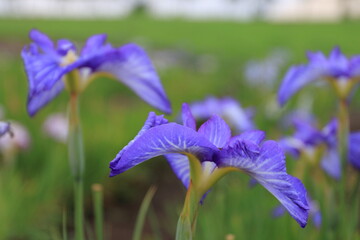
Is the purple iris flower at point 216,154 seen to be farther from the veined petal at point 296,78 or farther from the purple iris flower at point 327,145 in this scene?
the purple iris flower at point 327,145

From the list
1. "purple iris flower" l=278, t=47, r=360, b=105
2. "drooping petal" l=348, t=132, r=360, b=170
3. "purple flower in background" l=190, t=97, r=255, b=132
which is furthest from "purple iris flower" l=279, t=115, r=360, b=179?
"purple flower in background" l=190, t=97, r=255, b=132

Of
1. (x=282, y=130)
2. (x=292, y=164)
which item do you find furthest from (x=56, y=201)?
(x=282, y=130)

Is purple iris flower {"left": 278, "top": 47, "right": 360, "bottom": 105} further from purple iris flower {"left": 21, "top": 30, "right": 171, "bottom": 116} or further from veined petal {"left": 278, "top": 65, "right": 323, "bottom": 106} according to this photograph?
purple iris flower {"left": 21, "top": 30, "right": 171, "bottom": 116}

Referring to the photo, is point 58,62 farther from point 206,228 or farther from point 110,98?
point 110,98

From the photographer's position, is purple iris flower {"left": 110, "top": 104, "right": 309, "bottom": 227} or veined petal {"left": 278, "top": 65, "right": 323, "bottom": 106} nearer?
purple iris flower {"left": 110, "top": 104, "right": 309, "bottom": 227}

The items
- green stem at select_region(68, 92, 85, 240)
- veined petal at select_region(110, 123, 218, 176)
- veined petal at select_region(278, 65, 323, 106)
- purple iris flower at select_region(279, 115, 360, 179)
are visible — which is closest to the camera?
veined petal at select_region(110, 123, 218, 176)

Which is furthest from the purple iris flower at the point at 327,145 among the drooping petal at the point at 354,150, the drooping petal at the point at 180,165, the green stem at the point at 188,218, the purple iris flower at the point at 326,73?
the green stem at the point at 188,218
